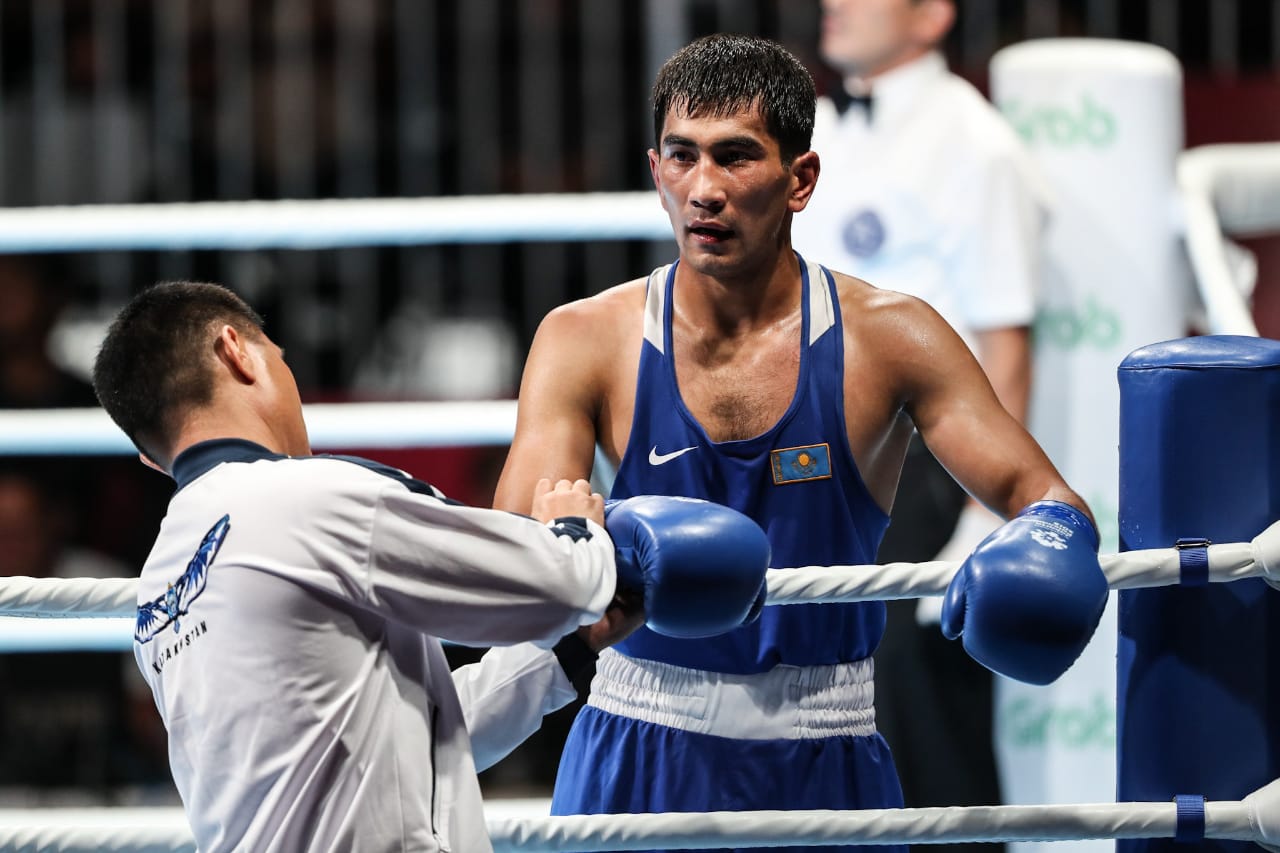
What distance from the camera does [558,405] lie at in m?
1.89

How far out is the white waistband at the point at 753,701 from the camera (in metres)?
1.84

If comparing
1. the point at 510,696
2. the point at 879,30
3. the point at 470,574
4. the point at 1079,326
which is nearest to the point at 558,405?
the point at 510,696

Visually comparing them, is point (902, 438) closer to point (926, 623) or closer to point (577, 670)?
point (577, 670)

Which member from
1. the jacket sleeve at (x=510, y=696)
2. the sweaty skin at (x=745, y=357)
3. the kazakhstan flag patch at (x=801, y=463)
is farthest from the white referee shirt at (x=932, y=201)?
the jacket sleeve at (x=510, y=696)

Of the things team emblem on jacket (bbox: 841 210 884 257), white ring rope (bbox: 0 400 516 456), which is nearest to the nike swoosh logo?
white ring rope (bbox: 0 400 516 456)

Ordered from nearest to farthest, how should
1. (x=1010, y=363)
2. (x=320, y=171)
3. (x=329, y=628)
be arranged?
(x=329, y=628) < (x=1010, y=363) < (x=320, y=171)

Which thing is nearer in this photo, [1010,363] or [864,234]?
[1010,363]

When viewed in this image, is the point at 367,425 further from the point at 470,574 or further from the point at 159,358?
the point at 470,574

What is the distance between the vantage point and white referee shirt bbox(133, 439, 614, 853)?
1396mm

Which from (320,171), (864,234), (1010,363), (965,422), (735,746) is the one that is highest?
(320,171)

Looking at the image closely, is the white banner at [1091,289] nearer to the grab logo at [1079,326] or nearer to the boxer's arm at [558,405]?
the grab logo at [1079,326]

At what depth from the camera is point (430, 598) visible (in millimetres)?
1408

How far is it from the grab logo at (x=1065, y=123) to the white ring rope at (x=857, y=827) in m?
1.65

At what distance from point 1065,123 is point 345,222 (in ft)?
4.23
